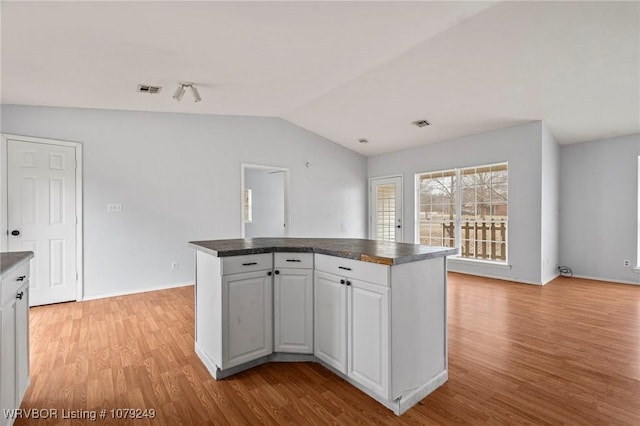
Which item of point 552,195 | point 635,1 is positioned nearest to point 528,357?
point 635,1

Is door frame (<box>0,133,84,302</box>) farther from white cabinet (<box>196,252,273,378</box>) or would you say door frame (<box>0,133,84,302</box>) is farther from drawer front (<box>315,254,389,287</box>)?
drawer front (<box>315,254,389,287</box>)

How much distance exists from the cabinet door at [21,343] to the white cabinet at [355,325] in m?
1.70

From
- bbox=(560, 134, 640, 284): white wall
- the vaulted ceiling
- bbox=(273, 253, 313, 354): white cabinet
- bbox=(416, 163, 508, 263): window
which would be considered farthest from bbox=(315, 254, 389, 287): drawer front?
bbox=(560, 134, 640, 284): white wall

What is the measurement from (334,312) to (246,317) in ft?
2.05

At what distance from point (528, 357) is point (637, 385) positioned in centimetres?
60

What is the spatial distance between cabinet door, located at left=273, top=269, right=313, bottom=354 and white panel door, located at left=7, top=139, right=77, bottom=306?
341 cm

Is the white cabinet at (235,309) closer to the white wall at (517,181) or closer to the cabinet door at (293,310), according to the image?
the cabinet door at (293,310)

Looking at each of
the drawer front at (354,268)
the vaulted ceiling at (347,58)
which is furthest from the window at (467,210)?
the drawer front at (354,268)

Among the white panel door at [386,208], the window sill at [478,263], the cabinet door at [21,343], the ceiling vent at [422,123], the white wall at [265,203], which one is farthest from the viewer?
the white wall at [265,203]

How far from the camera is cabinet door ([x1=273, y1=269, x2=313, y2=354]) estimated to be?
2342 millimetres

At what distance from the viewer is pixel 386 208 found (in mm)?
7141

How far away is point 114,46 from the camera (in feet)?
9.21

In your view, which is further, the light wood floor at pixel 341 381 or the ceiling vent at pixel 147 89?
the ceiling vent at pixel 147 89

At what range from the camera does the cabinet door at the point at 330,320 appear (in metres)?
2.10
